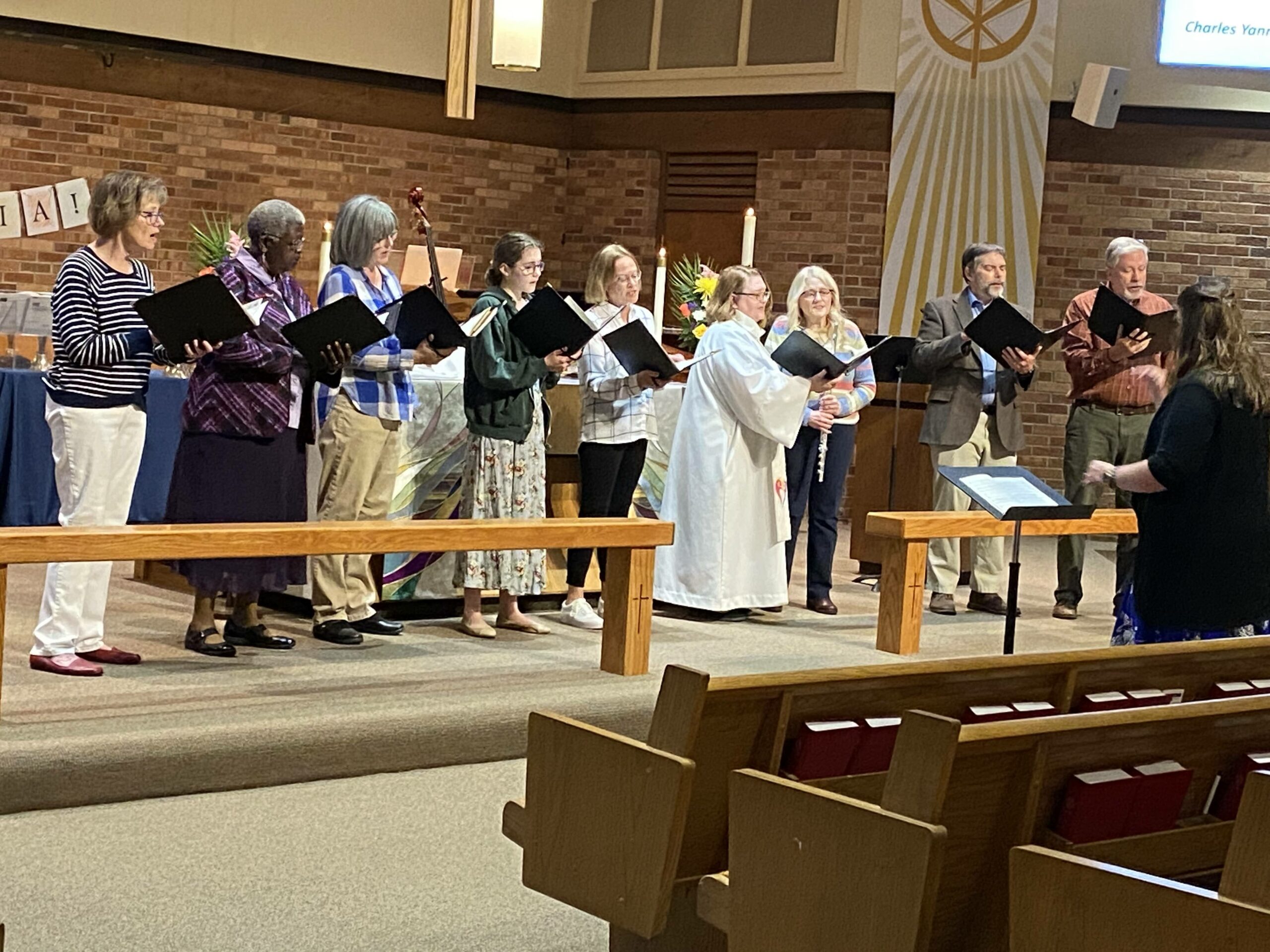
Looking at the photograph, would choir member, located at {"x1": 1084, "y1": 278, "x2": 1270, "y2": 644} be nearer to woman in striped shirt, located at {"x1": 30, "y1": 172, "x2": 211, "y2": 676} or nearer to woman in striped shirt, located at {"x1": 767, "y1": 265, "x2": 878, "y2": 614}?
woman in striped shirt, located at {"x1": 767, "y1": 265, "x2": 878, "y2": 614}

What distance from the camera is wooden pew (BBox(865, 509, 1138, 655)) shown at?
5.91m

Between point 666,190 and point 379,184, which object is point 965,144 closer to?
point 666,190

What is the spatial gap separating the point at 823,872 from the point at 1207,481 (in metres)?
2.60

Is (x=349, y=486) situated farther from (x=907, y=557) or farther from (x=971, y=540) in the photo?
(x=971, y=540)

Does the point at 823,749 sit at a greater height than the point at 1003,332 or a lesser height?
lesser

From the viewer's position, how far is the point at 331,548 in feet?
15.2

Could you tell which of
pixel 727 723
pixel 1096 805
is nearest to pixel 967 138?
pixel 727 723

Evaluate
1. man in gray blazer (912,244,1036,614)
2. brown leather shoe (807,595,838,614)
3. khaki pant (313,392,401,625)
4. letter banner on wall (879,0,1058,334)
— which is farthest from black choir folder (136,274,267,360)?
letter banner on wall (879,0,1058,334)

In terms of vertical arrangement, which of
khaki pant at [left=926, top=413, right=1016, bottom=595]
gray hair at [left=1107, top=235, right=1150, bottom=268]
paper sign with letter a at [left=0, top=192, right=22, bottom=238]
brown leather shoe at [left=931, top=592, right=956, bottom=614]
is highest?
gray hair at [left=1107, top=235, right=1150, bottom=268]

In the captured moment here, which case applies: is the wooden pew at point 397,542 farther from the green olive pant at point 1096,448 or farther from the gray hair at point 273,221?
the green olive pant at point 1096,448

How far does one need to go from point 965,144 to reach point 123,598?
19.5ft

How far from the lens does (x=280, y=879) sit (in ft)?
11.6

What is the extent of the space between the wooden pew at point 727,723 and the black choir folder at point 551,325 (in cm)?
259

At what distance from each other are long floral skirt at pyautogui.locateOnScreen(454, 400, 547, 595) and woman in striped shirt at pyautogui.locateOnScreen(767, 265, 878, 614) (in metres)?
1.21
